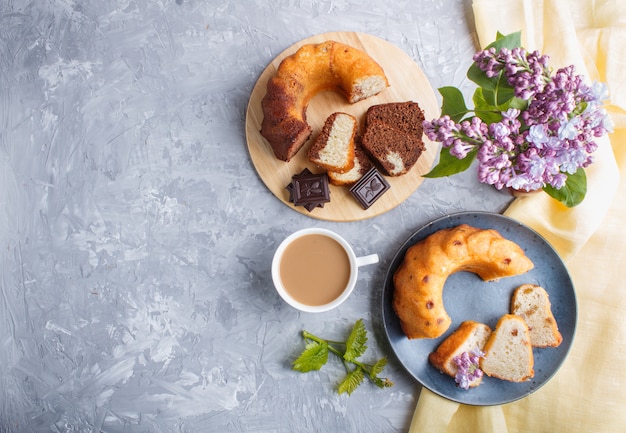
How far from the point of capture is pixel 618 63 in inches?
76.7

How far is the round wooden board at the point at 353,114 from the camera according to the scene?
1.94 meters

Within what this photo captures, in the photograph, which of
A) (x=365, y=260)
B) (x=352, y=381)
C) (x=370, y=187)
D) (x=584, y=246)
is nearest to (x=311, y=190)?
(x=370, y=187)

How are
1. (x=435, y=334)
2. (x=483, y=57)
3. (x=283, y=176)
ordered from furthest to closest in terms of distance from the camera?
(x=283, y=176)
(x=435, y=334)
(x=483, y=57)

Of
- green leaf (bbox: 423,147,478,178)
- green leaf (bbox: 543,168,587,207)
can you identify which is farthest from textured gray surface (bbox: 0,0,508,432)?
green leaf (bbox: 543,168,587,207)

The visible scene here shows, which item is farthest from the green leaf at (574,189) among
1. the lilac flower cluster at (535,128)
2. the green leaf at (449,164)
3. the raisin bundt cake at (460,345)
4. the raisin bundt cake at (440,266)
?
the raisin bundt cake at (460,345)

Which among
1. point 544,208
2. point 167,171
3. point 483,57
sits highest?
point 483,57

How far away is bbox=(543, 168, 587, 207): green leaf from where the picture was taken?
1392 mm

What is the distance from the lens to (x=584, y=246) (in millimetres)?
1995

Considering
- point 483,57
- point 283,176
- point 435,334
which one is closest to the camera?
point 483,57

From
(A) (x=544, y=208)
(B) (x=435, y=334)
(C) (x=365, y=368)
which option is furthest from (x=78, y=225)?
(A) (x=544, y=208)

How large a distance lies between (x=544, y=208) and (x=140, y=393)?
1.75 metres

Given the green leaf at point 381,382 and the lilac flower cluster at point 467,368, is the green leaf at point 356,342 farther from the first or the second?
the lilac flower cluster at point 467,368

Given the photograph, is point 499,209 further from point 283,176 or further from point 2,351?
point 2,351

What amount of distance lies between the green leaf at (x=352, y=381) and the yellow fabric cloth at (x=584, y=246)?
0.25 metres
